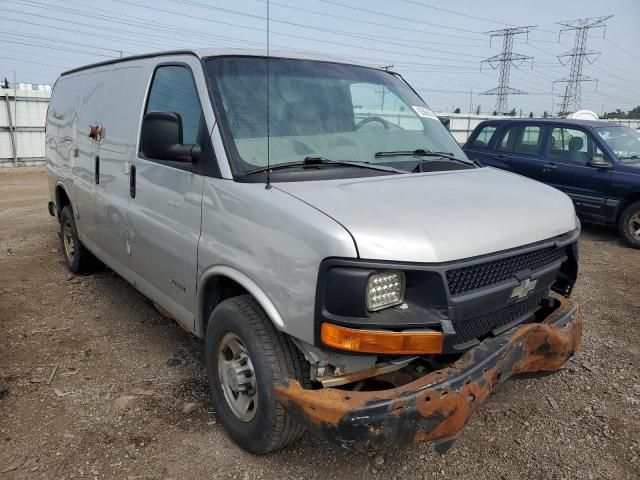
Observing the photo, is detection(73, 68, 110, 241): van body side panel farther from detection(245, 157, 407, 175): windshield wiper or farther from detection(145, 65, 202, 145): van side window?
detection(245, 157, 407, 175): windshield wiper

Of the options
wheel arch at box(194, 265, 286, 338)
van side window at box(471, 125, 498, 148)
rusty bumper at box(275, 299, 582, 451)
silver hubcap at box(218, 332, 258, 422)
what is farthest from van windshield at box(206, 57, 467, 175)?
van side window at box(471, 125, 498, 148)

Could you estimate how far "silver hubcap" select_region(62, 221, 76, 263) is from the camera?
18.1 ft

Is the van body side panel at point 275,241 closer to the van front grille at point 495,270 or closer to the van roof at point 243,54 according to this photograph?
the van front grille at point 495,270

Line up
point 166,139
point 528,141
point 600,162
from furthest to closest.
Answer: point 528,141 → point 600,162 → point 166,139

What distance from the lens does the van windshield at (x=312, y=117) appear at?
281 cm

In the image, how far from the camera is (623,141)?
321 inches

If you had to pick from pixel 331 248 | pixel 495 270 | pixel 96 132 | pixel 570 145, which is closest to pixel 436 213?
pixel 495 270

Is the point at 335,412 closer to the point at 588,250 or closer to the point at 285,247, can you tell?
the point at 285,247

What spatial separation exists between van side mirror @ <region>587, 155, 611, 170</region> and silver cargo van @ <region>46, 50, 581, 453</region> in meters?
5.07

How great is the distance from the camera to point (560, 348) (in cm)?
269

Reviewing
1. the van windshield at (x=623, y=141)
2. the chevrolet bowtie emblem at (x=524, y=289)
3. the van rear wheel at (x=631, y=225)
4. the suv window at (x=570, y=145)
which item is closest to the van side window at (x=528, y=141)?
the suv window at (x=570, y=145)

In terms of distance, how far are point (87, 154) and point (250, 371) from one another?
→ 2.92 metres

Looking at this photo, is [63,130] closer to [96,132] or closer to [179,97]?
[96,132]

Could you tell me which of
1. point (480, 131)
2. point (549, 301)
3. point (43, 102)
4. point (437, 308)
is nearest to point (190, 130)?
point (437, 308)
